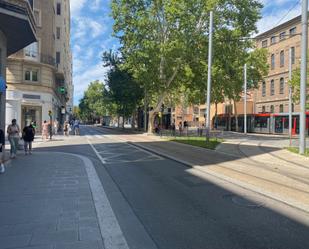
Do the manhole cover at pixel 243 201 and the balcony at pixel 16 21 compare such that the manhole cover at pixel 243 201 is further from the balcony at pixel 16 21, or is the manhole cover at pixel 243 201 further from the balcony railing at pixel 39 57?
the balcony railing at pixel 39 57

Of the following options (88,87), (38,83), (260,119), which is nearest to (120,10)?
(38,83)

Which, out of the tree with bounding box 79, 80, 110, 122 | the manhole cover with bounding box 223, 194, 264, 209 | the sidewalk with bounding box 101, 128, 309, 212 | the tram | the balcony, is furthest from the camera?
the tree with bounding box 79, 80, 110, 122

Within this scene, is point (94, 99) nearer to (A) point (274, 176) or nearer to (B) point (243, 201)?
(A) point (274, 176)

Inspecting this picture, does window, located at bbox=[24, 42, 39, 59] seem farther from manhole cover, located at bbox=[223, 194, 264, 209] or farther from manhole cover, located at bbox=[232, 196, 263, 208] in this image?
manhole cover, located at bbox=[232, 196, 263, 208]

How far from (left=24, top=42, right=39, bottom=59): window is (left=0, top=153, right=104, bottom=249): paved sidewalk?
26081 millimetres

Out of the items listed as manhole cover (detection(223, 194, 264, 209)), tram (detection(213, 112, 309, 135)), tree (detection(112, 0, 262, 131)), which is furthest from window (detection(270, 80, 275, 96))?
manhole cover (detection(223, 194, 264, 209))

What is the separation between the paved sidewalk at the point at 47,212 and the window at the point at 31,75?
25.6 m

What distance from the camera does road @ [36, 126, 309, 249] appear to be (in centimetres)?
454

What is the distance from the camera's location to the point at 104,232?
15.8 ft

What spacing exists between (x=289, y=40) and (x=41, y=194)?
176ft

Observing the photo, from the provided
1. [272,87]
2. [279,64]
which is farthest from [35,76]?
[272,87]

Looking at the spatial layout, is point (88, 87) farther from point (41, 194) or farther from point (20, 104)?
point (41, 194)

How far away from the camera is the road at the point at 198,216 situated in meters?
4.54

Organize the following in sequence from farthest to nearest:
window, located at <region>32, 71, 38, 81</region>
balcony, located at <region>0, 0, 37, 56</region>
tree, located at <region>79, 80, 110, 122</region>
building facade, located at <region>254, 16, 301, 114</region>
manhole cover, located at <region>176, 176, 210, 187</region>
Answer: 1. tree, located at <region>79, 80, 110, 122</region>
2. building facade, located at <region>254, 16, 301, 114</region>
3. window, located at <region>32, 71, 38, 81</region>
4. balcony, located at <region>0, 0, 37, 56</region>
5. manhole cover, located at <region>176, 176, 210, 187</region>
